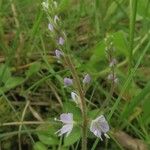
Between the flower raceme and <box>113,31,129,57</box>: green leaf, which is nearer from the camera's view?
the flower raceme

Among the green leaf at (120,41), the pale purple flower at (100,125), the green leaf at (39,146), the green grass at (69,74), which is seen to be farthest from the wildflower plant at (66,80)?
the green leaf at (120,41)

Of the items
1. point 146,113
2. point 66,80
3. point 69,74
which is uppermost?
point 66,80

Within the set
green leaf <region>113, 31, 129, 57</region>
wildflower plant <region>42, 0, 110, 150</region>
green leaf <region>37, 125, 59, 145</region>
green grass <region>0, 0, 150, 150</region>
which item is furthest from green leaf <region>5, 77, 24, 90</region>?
wildflower plant <region>42, 0, 110, 150</region>

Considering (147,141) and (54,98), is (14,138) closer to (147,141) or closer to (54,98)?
(54,98)

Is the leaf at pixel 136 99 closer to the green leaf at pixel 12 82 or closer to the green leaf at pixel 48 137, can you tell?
the green leaf at pixel 48 137

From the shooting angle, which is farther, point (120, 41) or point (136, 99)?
point (120, 41)

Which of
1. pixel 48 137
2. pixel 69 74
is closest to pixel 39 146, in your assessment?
pixel 48 137

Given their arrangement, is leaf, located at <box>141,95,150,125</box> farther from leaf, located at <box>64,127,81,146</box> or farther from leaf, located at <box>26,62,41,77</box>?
leaf, located at <box>26,62,41,77</box>

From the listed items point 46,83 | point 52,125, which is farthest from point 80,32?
point 52,125

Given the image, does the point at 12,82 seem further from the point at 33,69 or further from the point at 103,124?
the point at 103,124
